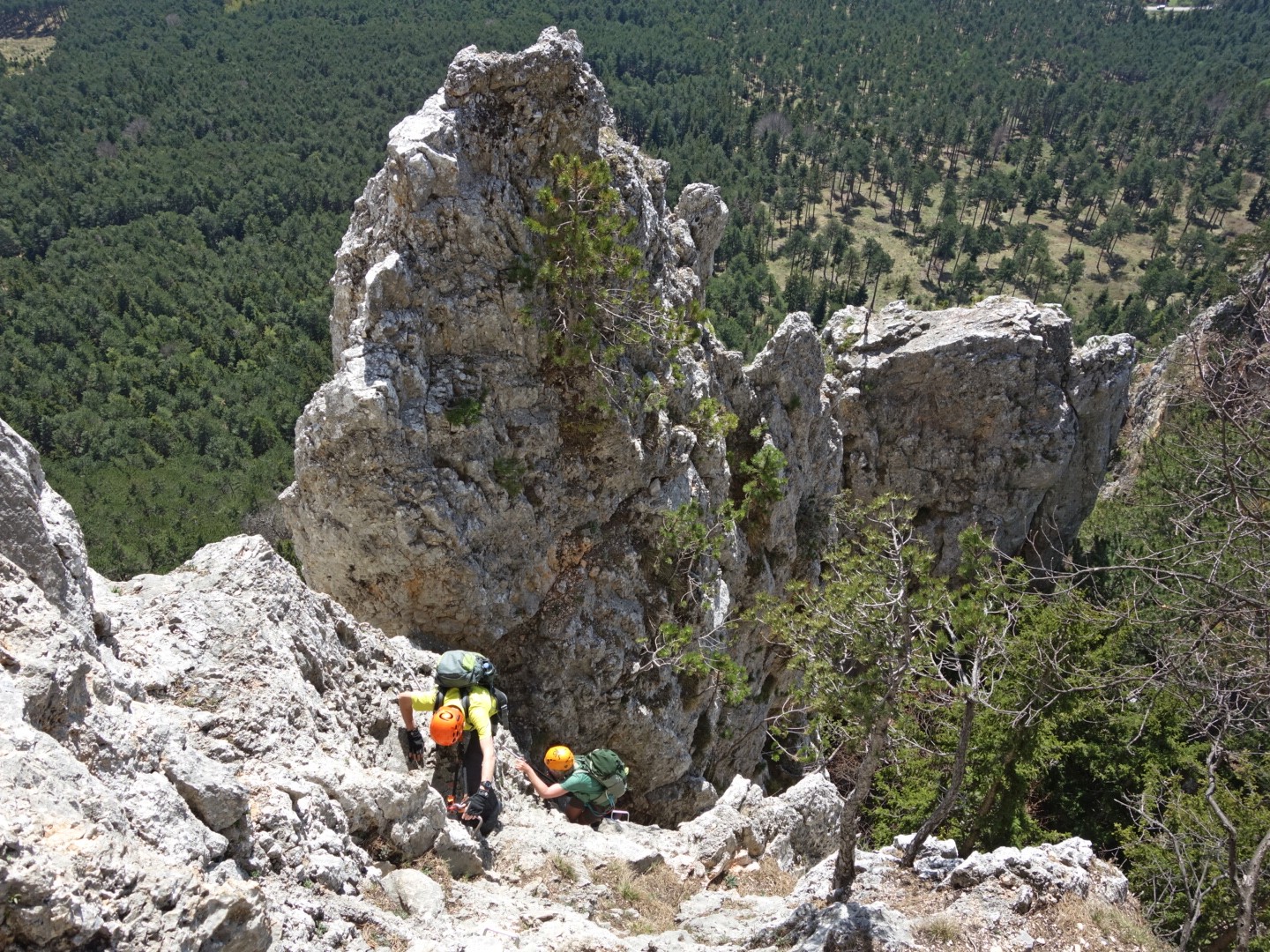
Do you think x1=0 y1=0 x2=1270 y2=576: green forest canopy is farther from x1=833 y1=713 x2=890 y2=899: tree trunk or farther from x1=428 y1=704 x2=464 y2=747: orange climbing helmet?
x1=833 y1=713 x2=890 y2=899: tree trunk

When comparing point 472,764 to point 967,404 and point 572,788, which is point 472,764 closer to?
point 572,788

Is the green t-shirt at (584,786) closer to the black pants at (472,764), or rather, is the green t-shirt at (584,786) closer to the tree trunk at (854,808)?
the black pants at (472,764)

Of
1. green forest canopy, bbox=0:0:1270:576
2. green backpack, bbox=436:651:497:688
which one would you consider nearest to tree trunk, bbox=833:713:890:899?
green backpack, bbox=436:651:497:688

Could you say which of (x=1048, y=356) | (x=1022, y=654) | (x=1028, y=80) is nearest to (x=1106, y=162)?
(x=1028, y=80)

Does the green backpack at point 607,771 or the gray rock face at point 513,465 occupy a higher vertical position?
the gray rock face at point 513,465

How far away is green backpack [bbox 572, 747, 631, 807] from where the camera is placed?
1340cm

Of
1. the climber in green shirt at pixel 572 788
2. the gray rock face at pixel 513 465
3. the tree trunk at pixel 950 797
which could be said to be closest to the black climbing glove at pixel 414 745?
the climber in green shirt at pixel 572 788

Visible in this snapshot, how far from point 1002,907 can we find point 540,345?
1176cm

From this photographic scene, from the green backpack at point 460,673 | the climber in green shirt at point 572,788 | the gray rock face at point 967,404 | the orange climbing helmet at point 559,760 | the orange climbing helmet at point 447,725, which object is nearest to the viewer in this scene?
the orange climbing helmet at point 447,725

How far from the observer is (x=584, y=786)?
13188 mm

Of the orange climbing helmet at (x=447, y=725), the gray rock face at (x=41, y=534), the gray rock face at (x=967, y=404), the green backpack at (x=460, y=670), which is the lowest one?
the gray rock face at (x=967, y=404)

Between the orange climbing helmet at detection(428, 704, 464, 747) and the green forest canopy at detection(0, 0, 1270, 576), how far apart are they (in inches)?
2256

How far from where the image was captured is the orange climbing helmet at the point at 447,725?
11.2 m

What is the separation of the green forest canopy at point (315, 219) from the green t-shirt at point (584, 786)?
5684 centimetres
